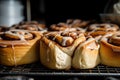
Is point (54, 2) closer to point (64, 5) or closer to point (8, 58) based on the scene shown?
point (64, 5)

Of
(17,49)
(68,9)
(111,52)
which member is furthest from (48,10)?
(111,52)

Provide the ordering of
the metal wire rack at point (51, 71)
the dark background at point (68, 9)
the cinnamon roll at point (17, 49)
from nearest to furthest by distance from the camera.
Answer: the metal wire rack at point (51, 71) → the cinnamon roll at point (17, 49) → the dark background at point (68, 9)

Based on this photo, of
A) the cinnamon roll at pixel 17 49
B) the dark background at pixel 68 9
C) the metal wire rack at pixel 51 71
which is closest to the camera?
the metal wire rack at pixel 51 71

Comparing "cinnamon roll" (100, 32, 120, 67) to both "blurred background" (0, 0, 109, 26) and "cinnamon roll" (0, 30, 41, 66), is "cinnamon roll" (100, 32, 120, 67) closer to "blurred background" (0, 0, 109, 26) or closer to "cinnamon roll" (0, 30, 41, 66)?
"cinnamon roll" (0, 30, 41, 66)

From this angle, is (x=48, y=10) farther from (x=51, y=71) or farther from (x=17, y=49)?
(x=51, y=71)

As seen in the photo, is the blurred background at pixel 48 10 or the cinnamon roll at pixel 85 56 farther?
the blurred background at pixel 48 10

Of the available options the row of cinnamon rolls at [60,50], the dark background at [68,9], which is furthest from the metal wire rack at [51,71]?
the dark background at [68,9]

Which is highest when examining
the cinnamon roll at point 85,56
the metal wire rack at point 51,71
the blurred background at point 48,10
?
the blurred background at point 48,10

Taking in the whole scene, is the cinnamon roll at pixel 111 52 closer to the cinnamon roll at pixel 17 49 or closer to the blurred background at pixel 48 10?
the cinnamon roll at pixel 17 49
